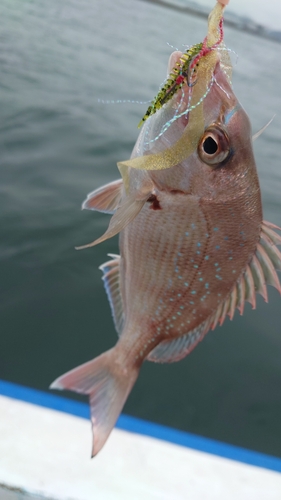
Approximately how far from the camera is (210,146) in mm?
1156

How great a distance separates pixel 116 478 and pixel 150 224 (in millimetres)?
1029

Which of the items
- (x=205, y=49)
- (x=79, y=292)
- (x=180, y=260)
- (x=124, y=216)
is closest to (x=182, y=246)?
(x=180, y=260)

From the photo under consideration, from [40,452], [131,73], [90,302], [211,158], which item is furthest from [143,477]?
[131,73]

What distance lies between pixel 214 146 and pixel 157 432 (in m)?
1.27

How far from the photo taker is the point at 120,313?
1725 millimetres

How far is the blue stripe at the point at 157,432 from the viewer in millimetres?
1701

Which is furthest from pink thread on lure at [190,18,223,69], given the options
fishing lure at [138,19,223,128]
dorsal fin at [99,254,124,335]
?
dorsal fin at [99,254,124,335]

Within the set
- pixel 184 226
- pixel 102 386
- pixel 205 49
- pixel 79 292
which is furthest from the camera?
pixel 79 292

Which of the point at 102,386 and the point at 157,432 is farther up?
the point at 102,386

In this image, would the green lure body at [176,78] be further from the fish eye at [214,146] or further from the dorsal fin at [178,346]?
the dorsal fin at [178,346]

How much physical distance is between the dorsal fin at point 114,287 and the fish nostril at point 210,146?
706 millimetres

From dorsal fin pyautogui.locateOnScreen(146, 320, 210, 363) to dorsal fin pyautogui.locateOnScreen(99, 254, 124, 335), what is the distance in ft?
0.69

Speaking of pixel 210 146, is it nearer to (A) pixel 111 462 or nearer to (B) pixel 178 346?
(B) pixel 178 346

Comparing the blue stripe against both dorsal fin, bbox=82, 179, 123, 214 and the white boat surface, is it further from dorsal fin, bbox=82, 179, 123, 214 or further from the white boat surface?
dorsal fin, bbox=82, 179, 123, 214
